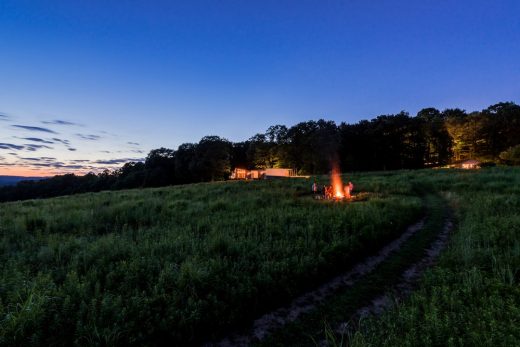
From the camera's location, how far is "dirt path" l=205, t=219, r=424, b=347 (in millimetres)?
4711

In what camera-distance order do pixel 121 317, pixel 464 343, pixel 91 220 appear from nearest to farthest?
pixel 464 343 < pixel 121 317 < pixel 91 220

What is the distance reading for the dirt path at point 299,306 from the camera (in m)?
4.71

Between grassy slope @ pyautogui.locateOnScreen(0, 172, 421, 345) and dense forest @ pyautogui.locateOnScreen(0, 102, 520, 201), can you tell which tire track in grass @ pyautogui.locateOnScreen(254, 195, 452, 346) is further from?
dense forest @ pyautogui.locateOnScreen(0, 102, 520, 201)

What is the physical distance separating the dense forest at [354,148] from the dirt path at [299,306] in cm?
6897

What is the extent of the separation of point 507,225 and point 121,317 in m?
11.3

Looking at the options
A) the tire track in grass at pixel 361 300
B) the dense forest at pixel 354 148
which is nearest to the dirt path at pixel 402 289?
the tire track in grass at pixel 361 300

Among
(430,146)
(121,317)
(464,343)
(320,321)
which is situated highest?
(430,146)

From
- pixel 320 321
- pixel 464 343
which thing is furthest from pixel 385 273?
pixel 464 343

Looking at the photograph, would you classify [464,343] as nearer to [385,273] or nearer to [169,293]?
[385,273]

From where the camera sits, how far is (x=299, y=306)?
223 inches

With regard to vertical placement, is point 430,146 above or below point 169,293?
above

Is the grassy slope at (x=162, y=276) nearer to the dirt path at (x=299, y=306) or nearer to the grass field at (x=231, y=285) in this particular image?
the grass field at (x=231, y=285)

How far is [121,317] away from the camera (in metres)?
4.45

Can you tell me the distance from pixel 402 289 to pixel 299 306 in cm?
246
